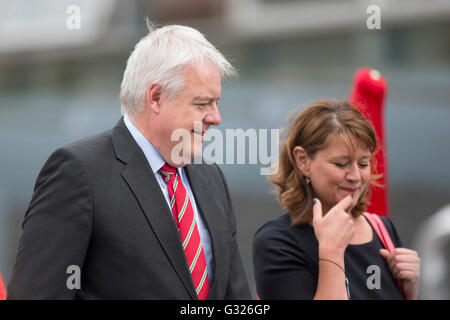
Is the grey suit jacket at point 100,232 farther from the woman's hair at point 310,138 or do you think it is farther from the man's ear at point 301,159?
the man's ear at point 301,159

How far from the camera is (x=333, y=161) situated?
2891mm

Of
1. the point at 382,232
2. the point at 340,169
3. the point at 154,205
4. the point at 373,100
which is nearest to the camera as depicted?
the point at 154,205

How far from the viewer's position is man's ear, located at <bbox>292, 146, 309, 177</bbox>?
9.73 ft

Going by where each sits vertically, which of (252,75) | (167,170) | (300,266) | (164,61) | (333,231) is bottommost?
(300,266)

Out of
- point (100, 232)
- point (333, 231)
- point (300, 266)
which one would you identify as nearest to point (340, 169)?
point (333, 231)

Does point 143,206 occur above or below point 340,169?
below

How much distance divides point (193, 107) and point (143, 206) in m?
0.42

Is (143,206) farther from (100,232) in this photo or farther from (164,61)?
(164,61)

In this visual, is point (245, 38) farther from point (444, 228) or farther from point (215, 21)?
point (444, 228)

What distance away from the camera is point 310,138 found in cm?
294

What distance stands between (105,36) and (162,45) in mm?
11709
